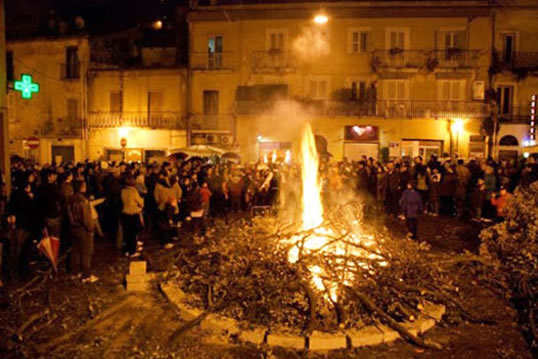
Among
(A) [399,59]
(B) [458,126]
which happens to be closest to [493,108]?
(B) [458,126]

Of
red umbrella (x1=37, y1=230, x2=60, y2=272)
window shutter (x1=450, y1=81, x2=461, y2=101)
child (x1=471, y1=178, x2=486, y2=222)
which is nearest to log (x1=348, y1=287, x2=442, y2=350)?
red umbrella (x1=37, y1=230, x2=60, y2=272)

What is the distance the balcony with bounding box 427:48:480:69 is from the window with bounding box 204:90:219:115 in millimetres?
13180

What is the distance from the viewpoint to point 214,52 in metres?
31.5

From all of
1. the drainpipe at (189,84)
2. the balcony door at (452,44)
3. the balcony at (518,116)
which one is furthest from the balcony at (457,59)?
the drainpipe at (189,84)

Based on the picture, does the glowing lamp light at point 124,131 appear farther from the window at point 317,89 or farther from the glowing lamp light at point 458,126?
the glowing lamp light at point 458,126

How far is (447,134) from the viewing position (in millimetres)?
29641

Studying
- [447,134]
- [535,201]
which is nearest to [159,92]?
[447,134]

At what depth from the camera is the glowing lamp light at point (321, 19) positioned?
29.0 metres

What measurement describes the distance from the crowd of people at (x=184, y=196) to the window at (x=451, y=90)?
1333 cm

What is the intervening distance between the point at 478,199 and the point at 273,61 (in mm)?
18708

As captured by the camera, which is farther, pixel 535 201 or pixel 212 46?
pixel 212 46

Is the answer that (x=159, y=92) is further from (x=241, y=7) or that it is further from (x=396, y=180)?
(x=396, y=180)

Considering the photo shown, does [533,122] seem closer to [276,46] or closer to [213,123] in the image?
[276,46]

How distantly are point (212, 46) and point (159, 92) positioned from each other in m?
4.64
